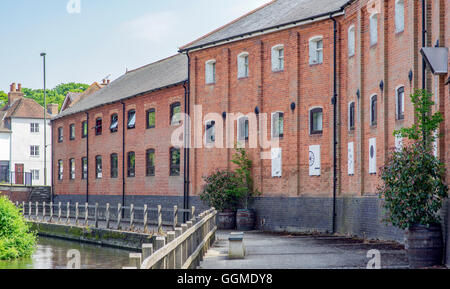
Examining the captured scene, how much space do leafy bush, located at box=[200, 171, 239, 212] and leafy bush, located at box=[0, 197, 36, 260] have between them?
7090mm

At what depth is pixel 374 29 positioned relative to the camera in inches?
853

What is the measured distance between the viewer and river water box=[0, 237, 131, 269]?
2347cm

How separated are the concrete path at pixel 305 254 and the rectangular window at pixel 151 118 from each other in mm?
14191

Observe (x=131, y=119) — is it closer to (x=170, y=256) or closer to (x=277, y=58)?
(x=277, y=58)

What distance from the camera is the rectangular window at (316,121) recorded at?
83.4 feet

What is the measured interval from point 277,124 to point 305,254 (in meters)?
11.0

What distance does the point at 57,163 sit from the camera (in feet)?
157

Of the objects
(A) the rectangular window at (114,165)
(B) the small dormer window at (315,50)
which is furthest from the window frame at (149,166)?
(B) the small dormer window at (315,50)

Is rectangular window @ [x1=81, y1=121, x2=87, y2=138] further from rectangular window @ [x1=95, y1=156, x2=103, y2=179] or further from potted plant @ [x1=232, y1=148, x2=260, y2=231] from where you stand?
potted plant @ [x1=232, y1=148, x2=260, y2=231]

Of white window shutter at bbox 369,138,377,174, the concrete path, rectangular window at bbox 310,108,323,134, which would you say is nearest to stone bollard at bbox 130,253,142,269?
the concrete path

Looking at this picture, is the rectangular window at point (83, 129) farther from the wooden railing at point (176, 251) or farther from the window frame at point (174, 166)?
the wooden railing at point (176, 251)

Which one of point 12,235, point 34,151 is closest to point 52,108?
point 34,151

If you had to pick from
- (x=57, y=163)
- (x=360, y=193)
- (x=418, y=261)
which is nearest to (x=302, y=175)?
(x=360, y=193)

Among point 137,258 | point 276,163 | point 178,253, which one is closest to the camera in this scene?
point 137,258
